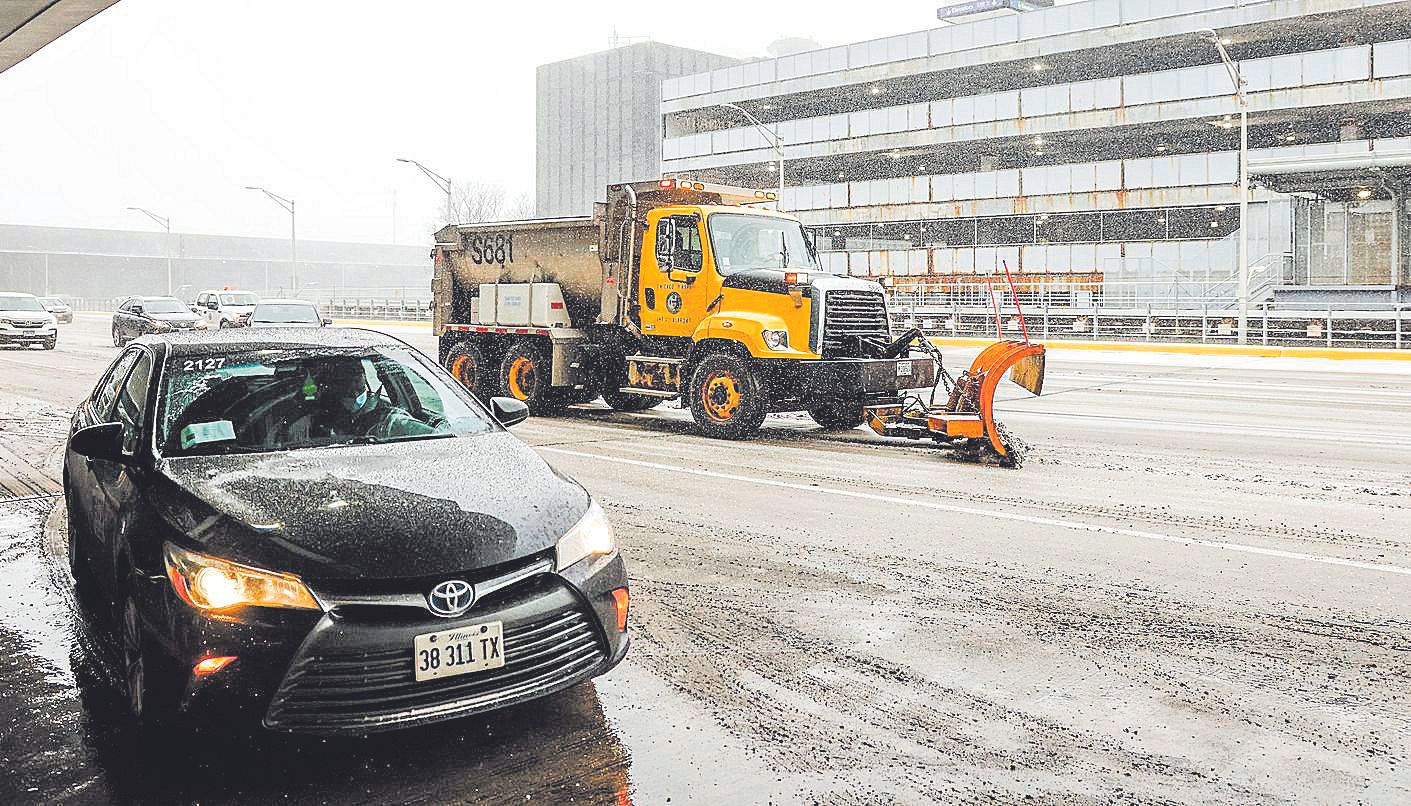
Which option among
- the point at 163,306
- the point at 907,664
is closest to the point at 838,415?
the point at 907,664

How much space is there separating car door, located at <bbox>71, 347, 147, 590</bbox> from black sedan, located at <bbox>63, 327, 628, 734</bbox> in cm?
4

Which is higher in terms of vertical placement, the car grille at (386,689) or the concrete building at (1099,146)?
the concrete building at (1099,146)

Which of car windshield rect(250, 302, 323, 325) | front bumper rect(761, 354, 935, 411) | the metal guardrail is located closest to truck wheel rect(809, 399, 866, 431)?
Result: front bumper rect(761, 354, 935, 411)

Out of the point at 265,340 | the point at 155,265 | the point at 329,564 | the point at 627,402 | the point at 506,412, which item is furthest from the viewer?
the point at 155,265

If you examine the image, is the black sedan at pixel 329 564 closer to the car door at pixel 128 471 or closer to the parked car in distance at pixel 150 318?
the car door at pixel 128 471

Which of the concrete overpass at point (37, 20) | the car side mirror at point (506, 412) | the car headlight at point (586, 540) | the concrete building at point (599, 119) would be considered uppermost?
the concrete building at point (599, 119)

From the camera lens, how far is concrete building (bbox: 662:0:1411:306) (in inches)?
1737

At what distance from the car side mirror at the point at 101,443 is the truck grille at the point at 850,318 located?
8.97 meters

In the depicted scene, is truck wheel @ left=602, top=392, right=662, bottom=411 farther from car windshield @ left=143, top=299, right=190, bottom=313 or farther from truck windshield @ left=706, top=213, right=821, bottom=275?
car windshield @ left=143, top=299, right=190, bottom=313

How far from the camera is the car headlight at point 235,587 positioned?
4.00 meters

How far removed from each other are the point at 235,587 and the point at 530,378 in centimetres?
1257

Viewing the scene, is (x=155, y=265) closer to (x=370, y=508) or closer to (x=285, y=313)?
(x=285, y=313)

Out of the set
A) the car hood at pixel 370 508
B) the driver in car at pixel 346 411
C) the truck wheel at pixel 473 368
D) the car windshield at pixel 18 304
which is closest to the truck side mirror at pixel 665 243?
the truck wheel at pixel 473 368

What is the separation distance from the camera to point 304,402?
223 inches
